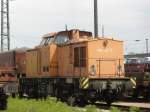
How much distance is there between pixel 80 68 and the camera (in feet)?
67.2

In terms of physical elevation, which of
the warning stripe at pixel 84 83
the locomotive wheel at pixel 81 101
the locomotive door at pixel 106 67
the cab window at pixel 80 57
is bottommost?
the locomotive wheel at pixel 81 101

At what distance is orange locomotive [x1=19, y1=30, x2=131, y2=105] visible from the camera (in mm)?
19953

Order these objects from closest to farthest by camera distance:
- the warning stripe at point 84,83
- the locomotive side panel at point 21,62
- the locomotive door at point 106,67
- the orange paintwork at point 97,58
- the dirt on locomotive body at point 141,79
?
the warning stripe at point 84,83 < the orange paintwork at point 97,58 < the locomotive door at point 106,67 < the dirt on locomotive body at point 141,79 < the locomotive side panel at point 21,62

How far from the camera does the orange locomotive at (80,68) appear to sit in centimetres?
1995

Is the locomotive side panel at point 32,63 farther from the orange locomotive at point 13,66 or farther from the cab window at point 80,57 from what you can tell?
the cab window at point 80,57

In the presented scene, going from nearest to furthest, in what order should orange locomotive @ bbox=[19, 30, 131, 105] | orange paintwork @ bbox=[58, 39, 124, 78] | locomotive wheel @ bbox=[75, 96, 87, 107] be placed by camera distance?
orange locomotive @ bbox=[19, 30, 131, 105] < locomotive wheel @ bbox=[75, 96, 87, 107] < orange paintwork @ bbox=[58, 39, 124, 78]

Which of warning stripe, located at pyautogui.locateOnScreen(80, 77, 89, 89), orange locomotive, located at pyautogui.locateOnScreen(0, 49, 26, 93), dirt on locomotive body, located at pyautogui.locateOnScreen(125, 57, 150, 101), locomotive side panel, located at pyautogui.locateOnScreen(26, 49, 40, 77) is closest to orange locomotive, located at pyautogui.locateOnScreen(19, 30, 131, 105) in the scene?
warning stripe, located at pyautogui.locateOnScreen(80, 77, 89, 89)

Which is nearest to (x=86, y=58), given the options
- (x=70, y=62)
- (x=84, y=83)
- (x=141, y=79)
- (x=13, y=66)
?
(x=70, y=62)

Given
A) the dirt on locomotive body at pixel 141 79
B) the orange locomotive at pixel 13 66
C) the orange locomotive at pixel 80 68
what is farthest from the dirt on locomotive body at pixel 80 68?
the orange locomotive at pixel 13 66

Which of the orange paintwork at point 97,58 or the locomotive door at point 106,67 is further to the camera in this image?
the locomotive door at point 106,67

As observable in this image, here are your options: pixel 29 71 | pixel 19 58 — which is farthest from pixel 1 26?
pixel 29 71

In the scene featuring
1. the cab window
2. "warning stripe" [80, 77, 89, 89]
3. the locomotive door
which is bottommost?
"warning stripe" [80, 77, 89, 89]

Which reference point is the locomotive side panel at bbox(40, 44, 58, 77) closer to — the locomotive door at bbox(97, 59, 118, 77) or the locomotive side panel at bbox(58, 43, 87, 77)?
the locomotive side panel at bbox(58, 43, 87, 77)

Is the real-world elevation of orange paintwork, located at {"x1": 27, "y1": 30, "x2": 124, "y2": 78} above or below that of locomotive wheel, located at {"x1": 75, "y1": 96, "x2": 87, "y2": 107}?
above
